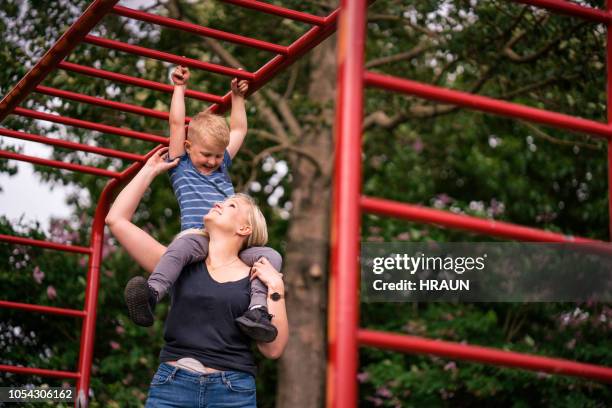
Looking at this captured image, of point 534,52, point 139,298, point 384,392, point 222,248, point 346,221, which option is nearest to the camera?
point 346,221

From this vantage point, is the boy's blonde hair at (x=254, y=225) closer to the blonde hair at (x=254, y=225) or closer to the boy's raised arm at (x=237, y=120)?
the blonde hair at (x=254, y=225)

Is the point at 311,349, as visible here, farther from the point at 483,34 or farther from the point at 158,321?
the point at 483,34

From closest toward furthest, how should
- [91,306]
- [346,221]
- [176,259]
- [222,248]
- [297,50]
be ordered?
1. [346,221]
2. [176,259]
3. [222,248]
4. [297,50]
5. [91,306]

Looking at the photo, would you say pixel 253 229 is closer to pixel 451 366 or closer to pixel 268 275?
pixel 268 275

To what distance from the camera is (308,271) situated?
22.4 feet

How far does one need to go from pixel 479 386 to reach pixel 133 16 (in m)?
4.54

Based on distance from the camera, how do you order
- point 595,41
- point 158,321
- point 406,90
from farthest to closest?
point 158,321
point 595,41
point 406,90

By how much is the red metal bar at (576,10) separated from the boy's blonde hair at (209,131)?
1038 mm

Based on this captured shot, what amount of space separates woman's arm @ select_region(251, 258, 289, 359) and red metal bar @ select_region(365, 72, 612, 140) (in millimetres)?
813

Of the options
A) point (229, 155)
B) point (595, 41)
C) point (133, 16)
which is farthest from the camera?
point (595, 41)

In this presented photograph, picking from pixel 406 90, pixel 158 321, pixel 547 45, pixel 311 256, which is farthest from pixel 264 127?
pixel 406 90

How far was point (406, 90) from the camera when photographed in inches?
72.7

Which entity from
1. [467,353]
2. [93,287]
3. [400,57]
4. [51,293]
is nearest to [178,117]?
[467,353]

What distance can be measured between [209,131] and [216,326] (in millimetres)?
640
